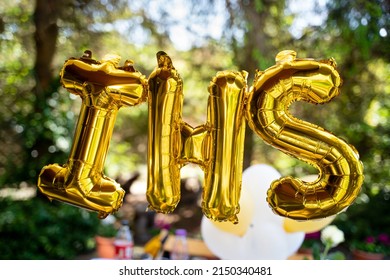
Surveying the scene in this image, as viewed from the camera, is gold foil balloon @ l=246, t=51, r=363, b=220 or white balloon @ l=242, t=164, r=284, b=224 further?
white balloon @ l=242, t=164, r=284, b=224

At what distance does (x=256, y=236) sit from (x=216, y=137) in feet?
4.24

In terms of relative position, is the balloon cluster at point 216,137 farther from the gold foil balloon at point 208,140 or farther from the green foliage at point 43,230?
the green foliage at point 43,230

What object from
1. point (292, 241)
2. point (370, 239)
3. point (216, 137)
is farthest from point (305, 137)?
point (370, 239)

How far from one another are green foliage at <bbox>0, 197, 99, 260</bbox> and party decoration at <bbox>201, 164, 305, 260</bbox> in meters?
2.59

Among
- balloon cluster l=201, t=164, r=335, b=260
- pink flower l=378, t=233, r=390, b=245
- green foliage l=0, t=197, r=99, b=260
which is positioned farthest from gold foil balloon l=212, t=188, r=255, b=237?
pink flower l=378, t=233, r=390, b=245

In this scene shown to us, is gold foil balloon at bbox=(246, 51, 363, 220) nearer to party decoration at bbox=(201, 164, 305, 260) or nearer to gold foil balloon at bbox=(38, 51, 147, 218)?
gold foil balloon at bbox=(38, 51, 147, 218)

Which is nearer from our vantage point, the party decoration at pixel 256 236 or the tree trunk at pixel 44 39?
the party decoration at pixel 256 236

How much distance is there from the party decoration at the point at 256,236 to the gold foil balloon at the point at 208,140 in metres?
1.16

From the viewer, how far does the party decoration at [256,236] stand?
7.89 feet

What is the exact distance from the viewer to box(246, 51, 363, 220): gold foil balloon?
1.25 metres

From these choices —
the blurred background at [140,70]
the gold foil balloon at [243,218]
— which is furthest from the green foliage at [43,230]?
the gold foil balloon at [243,218]

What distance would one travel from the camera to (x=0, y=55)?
16.6ft

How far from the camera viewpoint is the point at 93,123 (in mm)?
1308
